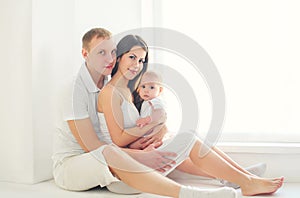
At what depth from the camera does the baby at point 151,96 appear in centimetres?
162

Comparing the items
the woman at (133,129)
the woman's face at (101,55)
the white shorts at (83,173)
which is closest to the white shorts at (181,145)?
the woman at (133,129)

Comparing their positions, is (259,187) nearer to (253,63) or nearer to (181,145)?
(181,145)

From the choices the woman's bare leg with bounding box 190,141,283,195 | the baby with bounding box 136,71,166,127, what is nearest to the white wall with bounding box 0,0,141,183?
the baby with bounding box 136,71,166,127

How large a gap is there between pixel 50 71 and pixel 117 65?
0.29 m

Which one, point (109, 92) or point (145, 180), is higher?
point (109, 92)

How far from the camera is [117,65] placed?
164 centimetres

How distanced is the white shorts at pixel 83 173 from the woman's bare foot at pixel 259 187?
1.48 feet

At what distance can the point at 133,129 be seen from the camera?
1555mm

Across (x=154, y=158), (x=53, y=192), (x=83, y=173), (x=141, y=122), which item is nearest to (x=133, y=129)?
(x=141, y=122)

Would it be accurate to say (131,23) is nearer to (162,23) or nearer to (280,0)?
(162,23)

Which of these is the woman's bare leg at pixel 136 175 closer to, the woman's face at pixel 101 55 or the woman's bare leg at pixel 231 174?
the woman's bare leg at pixel 231 174

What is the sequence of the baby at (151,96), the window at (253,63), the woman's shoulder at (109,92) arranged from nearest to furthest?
the woman's shoulder at (109,92), the baby at (151,96), the window at (253,63)

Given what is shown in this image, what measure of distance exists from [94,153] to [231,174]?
49 centimetres

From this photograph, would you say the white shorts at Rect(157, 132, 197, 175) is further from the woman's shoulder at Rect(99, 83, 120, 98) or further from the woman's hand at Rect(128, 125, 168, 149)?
the woman's shoulder at Rect(99, 83, 120, 98)
